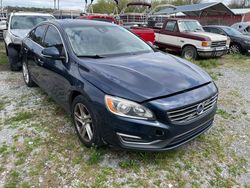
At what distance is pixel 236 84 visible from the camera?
661cm

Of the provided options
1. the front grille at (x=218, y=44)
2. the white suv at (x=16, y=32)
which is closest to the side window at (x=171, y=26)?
the front grille at (x=218, y=44)

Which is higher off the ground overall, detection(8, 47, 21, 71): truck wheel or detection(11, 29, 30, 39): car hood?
detection(11, 29, 30, 39): car hood

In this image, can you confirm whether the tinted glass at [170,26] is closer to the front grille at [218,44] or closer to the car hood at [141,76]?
the front grille at [218,44]

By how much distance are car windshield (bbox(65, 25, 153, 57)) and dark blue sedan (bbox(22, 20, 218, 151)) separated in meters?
0.01

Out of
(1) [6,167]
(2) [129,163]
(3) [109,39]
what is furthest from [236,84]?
(1) [6,167]

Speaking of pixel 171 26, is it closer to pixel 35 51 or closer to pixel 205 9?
pixel 35 51

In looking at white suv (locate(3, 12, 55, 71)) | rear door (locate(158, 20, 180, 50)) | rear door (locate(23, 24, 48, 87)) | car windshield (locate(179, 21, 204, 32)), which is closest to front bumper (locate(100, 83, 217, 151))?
rear door (locate(23, 24, 48, 87))

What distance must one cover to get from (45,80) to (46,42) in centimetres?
67

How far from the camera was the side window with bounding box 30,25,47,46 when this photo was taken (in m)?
4.51

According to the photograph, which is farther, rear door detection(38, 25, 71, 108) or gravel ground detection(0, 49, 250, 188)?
rear door detection(38, 25, 71, 108)

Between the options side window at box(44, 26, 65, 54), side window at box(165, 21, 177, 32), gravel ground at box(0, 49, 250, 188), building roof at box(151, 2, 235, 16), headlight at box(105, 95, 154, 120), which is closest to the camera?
headlight at box(105, 95, 154, 120)

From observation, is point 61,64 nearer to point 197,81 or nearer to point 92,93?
point 92,93

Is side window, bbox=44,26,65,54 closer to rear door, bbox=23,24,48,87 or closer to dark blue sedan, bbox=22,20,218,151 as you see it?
dark blue sedan, bbox=22,20,218,151

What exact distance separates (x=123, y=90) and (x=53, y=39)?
1.98 m
